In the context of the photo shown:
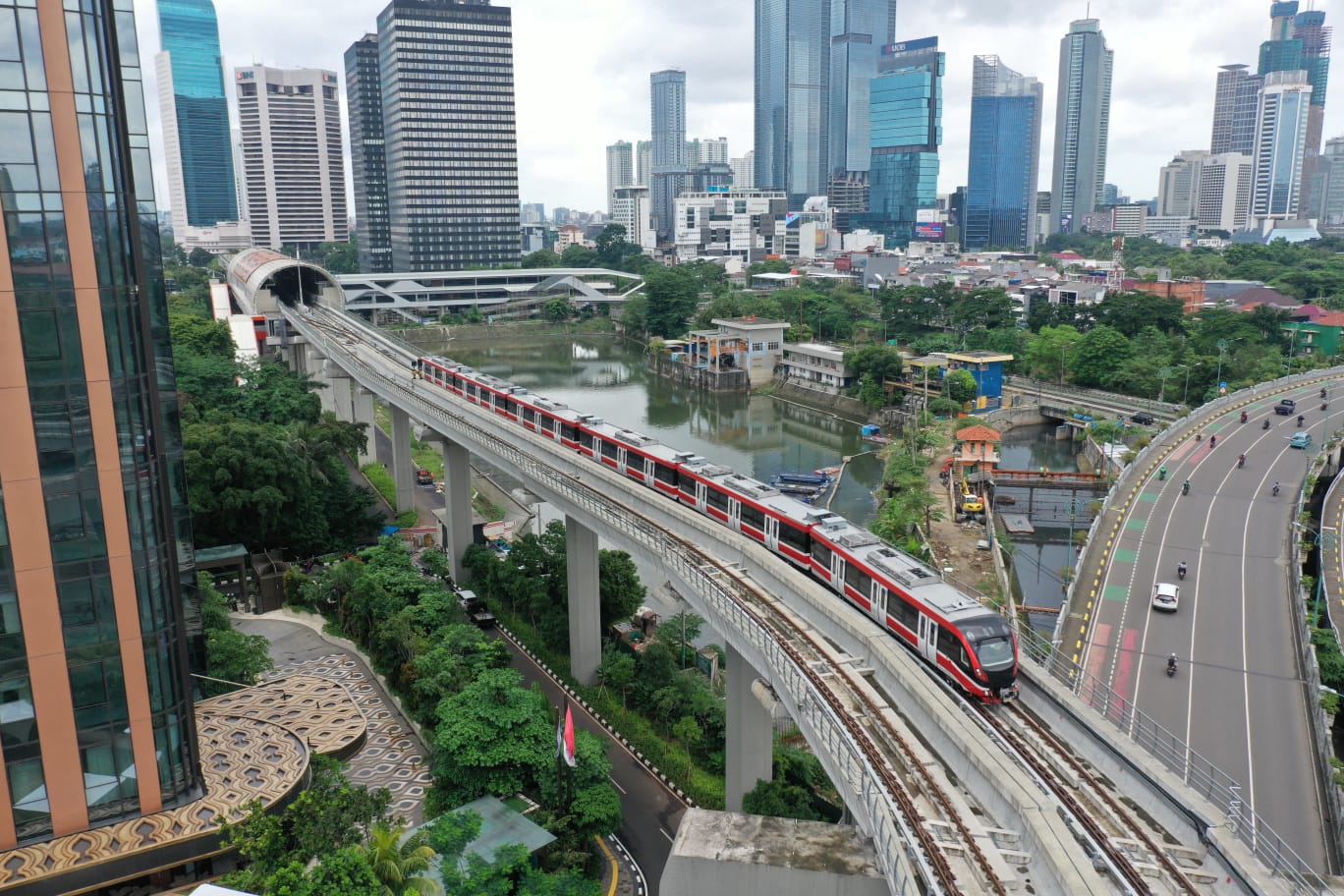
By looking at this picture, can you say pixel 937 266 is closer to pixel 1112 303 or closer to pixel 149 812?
pixel 1112 303

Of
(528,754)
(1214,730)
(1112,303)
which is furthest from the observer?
(1112,303)

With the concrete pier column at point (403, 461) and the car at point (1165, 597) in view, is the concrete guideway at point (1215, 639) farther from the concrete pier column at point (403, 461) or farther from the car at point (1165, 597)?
the concrete pier column at point (403, 461)

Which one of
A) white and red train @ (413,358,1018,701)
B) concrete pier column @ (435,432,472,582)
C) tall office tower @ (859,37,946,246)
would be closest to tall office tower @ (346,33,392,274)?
tall office tower @ (859,37,946,246)

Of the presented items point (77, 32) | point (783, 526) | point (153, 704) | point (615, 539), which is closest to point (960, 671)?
point (783, 526)

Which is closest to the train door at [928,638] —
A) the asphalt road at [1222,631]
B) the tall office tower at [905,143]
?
the asphalt road at [1222,631]

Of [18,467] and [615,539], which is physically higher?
[18,467]

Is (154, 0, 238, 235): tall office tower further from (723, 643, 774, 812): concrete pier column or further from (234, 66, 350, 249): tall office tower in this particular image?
(723, 643, 774, 812): concrete pier column

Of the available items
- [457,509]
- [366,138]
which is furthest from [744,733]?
[366,138]
